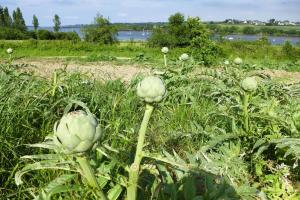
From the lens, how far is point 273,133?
2.20 metres

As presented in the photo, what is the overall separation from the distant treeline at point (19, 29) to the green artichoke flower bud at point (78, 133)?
40.7m

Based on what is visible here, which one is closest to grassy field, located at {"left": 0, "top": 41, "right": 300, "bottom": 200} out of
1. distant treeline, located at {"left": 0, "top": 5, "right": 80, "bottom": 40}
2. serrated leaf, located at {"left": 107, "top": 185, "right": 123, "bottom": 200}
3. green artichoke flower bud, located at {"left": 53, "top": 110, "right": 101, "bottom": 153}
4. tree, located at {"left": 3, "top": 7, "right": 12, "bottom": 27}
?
serrated leaf, located at {"left": 107, "top": 185, "right": 123, "bottom": 200}

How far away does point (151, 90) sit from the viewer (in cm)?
104

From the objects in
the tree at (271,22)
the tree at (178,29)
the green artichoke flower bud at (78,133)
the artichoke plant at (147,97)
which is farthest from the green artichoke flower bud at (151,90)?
the tree at (271,22)

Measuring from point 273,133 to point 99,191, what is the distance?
1409 mm

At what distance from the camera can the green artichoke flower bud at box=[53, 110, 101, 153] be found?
Result: 33.1 inches

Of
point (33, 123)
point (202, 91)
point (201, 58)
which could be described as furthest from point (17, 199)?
point (201, 58)

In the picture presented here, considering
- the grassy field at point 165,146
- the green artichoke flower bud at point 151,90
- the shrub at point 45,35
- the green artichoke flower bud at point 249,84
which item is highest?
the green artichoke flower bud at point 151,90

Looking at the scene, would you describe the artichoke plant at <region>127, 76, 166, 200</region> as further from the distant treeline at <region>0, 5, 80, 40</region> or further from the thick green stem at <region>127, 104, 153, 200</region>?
the distant treeline at <region>0, 5, 80, 40</region>

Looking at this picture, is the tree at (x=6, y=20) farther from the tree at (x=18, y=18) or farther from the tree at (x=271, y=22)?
the tree at (x=271, y=22)

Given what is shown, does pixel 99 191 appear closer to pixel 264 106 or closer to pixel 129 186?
pixel 129 186

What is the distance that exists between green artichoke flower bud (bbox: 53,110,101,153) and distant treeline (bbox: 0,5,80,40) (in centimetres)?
4070

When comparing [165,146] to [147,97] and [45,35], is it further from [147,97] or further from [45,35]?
[45,35]

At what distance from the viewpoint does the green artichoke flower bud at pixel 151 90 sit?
1.05 metres
